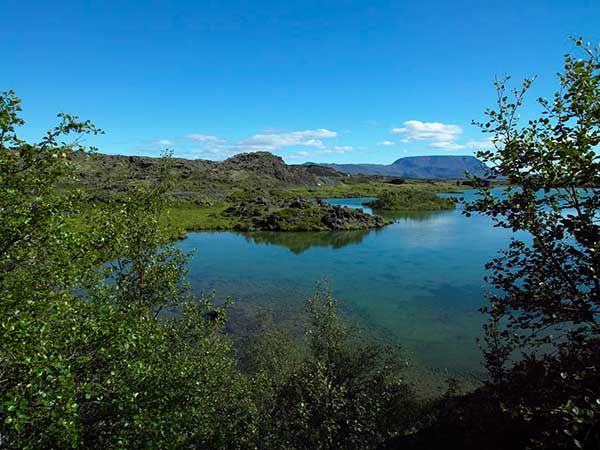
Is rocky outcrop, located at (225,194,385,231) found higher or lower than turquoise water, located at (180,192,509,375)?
higher

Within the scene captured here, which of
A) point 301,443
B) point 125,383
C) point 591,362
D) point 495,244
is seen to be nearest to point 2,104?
point 125,383

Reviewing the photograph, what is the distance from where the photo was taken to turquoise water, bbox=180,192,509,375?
36.6 meters

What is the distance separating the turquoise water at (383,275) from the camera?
36.6m

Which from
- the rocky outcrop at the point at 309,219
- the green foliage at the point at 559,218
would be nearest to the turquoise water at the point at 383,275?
the rocky outcrop at the point at 309,219

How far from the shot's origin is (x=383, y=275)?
57.9 m

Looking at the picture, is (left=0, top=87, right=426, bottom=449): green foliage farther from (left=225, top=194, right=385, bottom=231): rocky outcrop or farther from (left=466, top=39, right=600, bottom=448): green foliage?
(left=225, top=194, right=385, bottom=231): rocky outcrop

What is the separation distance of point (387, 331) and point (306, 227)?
65.9 metres

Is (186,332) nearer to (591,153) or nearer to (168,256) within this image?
(168,256)

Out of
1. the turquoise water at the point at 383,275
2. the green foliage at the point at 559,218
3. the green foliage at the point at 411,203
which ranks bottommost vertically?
the turquoise water at the point at 383,275

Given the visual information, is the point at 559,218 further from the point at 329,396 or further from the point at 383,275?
the point at 383,275

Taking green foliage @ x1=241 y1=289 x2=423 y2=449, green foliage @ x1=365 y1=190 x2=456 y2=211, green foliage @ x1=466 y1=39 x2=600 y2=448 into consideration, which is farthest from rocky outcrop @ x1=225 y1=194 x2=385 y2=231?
green foliage @ x1=466 y1=39 x2=600 y2=448

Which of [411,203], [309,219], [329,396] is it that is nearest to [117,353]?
[329,396]

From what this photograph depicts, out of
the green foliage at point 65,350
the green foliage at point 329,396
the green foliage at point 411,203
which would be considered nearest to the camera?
the green foliage at point 65,350

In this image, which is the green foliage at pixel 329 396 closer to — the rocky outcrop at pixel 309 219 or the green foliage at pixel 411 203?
the rocky outcrop at pixel 309 219
